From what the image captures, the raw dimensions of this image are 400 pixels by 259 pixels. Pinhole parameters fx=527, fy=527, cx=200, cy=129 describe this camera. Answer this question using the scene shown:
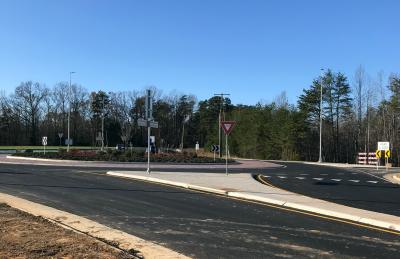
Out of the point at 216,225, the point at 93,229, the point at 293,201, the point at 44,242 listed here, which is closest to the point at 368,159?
the point at 293,201

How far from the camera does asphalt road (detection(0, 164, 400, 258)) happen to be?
8.80m

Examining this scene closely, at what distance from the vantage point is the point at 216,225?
11.2 m

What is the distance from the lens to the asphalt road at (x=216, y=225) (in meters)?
8.80

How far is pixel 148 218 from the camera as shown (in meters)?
12.2

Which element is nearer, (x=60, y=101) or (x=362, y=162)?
(x=362, y=162)

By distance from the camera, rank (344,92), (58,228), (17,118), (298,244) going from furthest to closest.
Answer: (17,118) < (344,92) < (58,228) < (298,244)

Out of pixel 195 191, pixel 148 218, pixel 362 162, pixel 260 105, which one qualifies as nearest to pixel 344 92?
pixel 260 105

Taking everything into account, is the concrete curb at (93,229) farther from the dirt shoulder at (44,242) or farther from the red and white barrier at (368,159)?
the red and white barrier at (368,159)

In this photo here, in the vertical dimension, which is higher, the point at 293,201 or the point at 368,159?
the point at 368,159

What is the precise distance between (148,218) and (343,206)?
234 inches

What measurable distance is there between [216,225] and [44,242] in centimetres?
389

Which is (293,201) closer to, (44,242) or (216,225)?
(216,225)

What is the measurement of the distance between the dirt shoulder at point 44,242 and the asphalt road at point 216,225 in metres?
1.25

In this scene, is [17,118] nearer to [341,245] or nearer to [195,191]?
[195,191]
